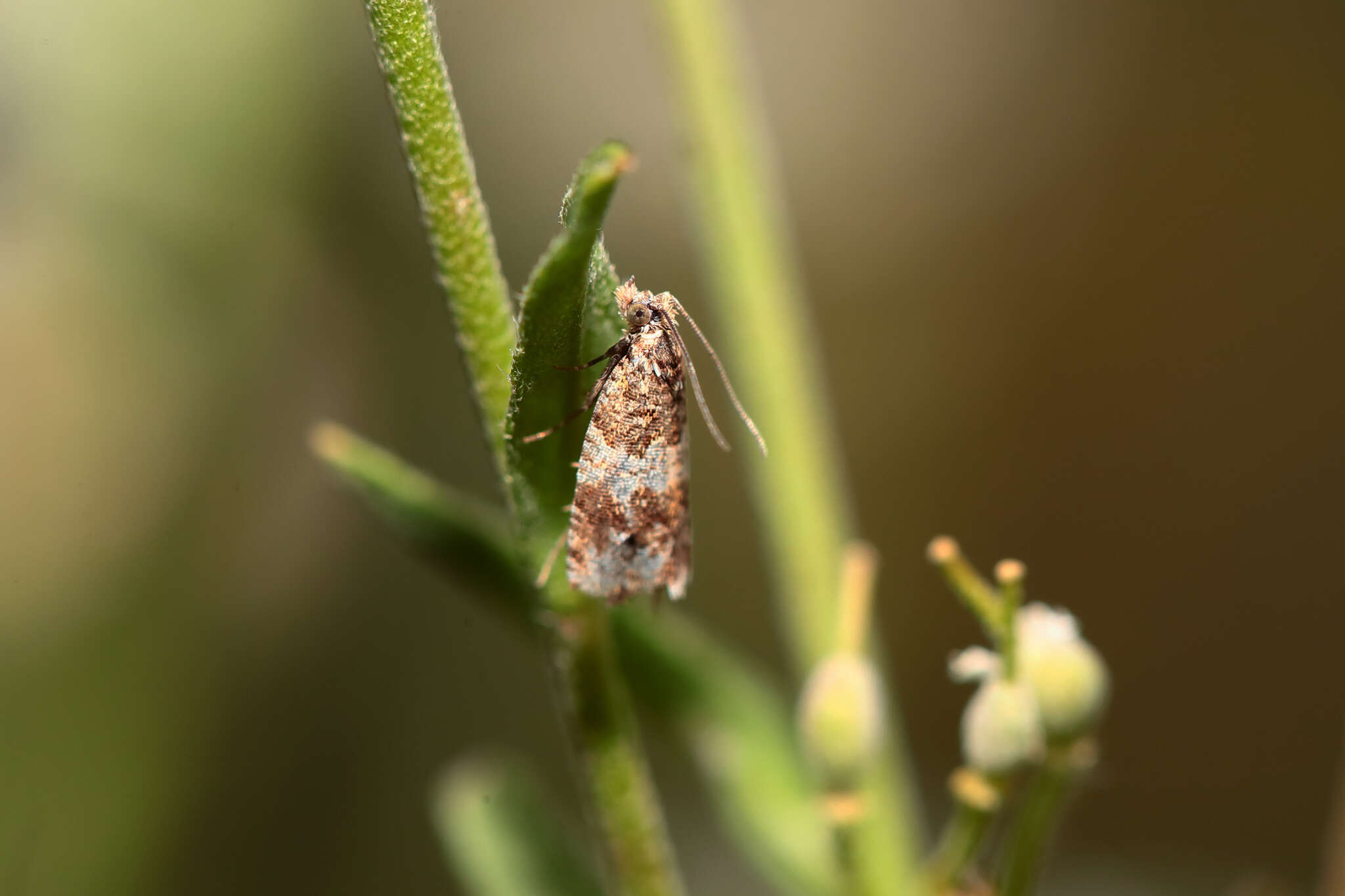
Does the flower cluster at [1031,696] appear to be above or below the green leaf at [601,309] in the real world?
below

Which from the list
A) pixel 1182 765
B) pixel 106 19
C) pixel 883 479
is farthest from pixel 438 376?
pixel 1182 765

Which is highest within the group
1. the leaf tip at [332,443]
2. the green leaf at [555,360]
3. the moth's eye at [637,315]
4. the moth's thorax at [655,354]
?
→ the green leaf at [555,360]

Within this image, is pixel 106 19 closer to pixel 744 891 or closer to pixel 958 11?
pixel 958 11

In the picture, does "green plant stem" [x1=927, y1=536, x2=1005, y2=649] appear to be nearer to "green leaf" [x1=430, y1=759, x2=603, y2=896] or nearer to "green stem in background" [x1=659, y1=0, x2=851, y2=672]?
"green stem in background" [x1=659, y1=0, x2=851, y2=672]

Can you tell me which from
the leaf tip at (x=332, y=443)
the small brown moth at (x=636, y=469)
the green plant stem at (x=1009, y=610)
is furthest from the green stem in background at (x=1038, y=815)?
the leaf tip at (x=332, y=443)

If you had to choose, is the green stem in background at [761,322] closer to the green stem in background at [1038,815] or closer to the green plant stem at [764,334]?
the green plant stem at [764,334]

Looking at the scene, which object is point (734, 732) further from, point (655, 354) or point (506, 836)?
point (655, 354)

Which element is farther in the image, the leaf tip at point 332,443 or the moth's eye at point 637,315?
the moth's eye at point 637,315
